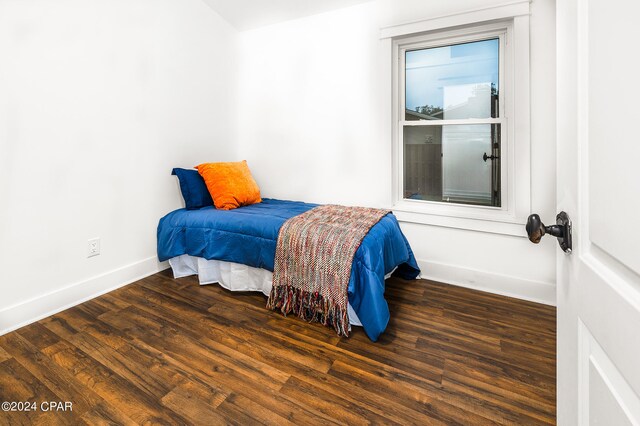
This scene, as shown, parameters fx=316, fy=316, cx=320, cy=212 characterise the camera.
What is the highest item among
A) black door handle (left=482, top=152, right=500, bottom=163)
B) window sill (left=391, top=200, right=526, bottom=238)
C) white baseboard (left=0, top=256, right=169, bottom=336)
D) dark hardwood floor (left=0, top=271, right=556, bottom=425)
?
black door handle (left=482, top=152, right=500, bottom=163)

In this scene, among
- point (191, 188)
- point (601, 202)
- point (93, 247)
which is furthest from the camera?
point (191, 188)

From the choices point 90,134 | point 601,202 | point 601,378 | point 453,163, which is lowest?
point 601,378

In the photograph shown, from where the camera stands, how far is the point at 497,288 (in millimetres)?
2455

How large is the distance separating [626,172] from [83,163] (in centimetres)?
280

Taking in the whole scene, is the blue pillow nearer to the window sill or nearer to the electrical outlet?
the electrical outlet

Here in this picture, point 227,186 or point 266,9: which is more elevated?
point 266,9

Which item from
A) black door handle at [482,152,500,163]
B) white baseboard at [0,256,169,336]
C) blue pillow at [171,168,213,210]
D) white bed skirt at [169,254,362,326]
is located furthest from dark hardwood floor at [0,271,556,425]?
black door handle at [482,152,500,163]

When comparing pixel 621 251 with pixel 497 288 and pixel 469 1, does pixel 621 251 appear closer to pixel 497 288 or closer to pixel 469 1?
pixel 497 288

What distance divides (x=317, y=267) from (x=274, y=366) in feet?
2.01

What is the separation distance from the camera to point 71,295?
2.25m

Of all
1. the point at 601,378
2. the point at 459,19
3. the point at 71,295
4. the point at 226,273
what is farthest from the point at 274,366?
the point at 459,19

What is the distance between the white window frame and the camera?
226 cm

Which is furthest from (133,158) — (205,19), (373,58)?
(373,58)

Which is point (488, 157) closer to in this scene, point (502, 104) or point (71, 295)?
point (502, 104)
